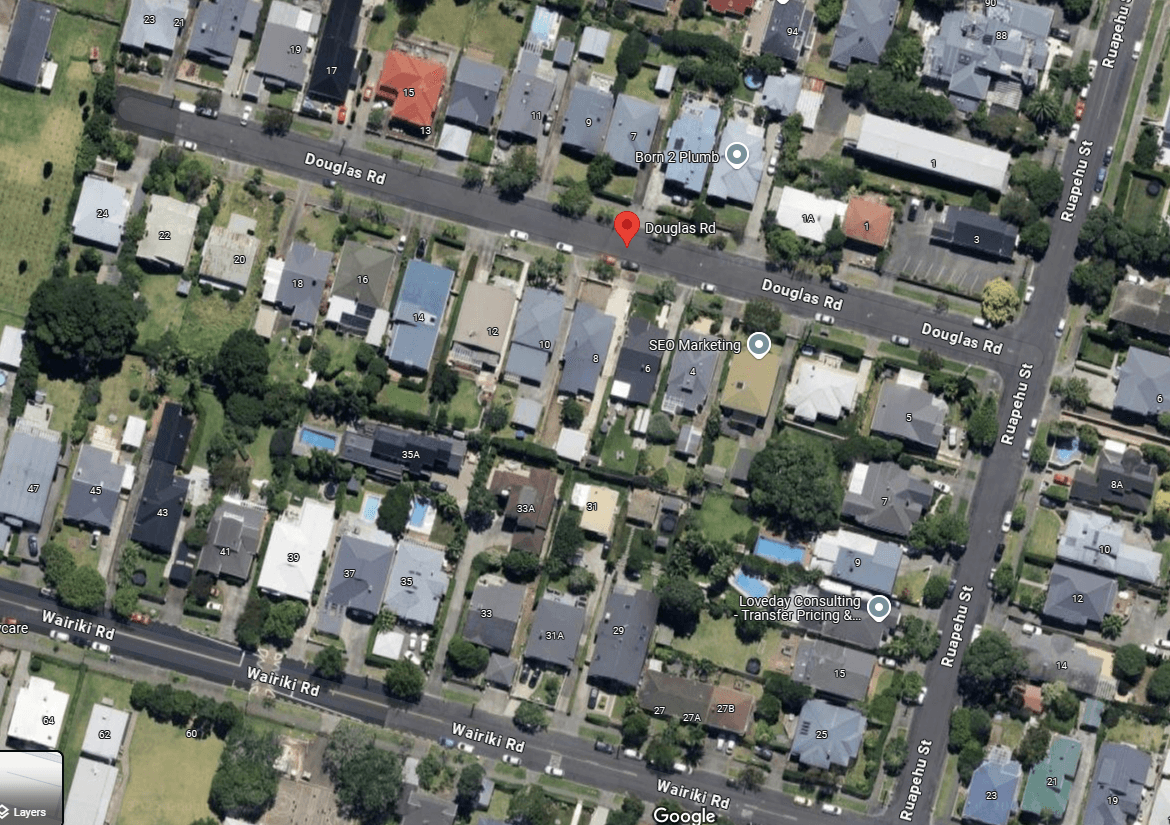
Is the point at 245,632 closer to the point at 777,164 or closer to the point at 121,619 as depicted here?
the point at 121,619

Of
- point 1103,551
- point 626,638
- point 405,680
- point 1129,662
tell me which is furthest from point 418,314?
point 1129,662

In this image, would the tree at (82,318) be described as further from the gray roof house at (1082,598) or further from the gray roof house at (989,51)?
the gray roof house at (1082,598)

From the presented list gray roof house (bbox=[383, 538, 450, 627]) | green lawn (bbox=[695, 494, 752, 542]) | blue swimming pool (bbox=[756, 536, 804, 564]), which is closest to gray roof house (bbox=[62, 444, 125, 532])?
gray roof house (bbox=[383, 538, 450, 627])

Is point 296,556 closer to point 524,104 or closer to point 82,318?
point 82,318

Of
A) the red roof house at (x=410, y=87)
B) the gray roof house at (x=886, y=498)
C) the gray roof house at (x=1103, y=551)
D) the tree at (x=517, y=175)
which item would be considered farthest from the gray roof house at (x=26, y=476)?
the gray roof house at (x=1103, y=551)

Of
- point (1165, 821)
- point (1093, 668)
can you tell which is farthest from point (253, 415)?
point (1165, 821)

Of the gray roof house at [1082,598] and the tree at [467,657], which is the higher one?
the gray roof house at [1082,598]

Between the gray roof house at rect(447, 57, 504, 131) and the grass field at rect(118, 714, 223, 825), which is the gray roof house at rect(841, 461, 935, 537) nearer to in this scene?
the gray roof house at rect(447, 57, 504, 131)
